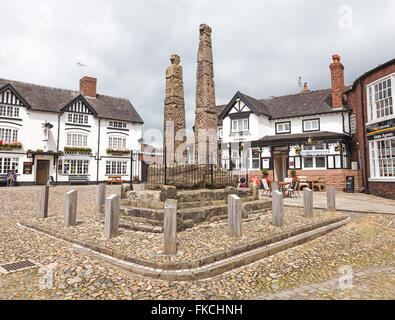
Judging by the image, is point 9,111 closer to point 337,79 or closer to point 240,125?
point 240,125

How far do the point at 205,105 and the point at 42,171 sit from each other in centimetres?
2126

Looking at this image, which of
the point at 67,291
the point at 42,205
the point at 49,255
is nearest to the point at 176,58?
the point at 42,205

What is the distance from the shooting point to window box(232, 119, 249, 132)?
24130mm

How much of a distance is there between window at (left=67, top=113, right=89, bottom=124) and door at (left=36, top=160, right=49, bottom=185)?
4557 mm

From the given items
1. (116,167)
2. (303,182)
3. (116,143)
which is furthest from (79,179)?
(303,182)

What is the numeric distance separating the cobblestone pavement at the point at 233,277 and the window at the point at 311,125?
57.1 ft

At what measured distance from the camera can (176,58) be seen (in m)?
9.05

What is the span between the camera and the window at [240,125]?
79.2 ft

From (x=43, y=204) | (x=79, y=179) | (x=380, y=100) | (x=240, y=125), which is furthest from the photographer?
(x=79, y=179)

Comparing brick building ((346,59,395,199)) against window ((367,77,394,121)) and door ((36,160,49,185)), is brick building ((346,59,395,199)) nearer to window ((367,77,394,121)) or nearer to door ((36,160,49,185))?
window ((367,77,394,121))

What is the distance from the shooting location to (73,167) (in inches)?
983

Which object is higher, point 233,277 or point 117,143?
point 117,143

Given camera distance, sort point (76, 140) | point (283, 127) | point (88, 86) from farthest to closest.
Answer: point (88, 86) → point (76, 140) → point (283, 127)

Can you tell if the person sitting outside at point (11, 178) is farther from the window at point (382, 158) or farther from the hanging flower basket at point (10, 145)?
the window at point (382, 158)
